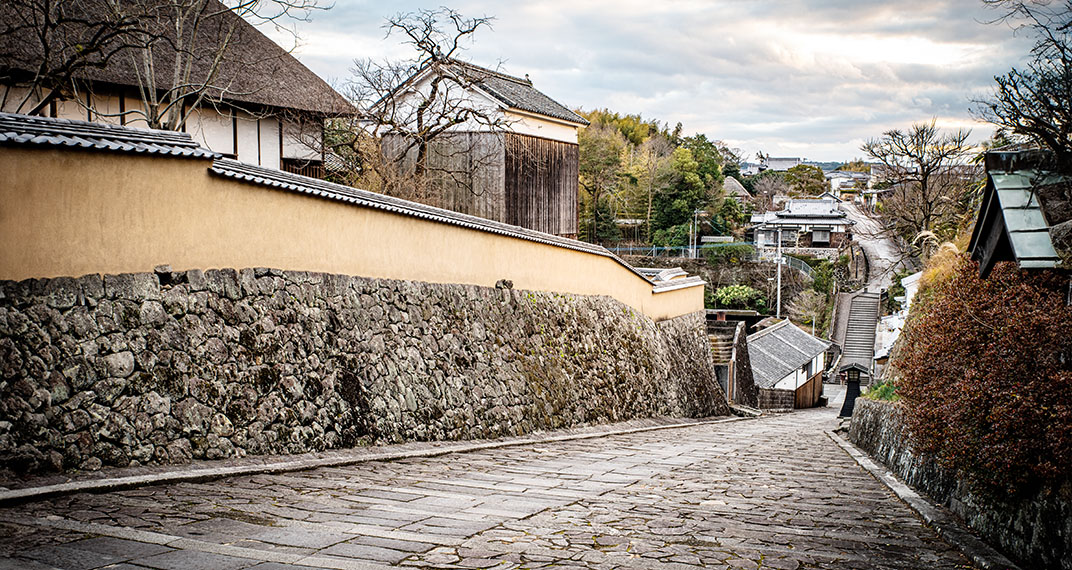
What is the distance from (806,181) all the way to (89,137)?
83.2 metres

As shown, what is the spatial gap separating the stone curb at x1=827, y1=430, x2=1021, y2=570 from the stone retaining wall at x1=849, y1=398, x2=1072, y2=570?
9cm

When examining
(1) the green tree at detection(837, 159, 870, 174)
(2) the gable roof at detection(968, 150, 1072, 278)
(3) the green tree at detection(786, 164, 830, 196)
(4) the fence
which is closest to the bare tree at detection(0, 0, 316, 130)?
(2) the gable roof at detection(968, 150, 1072, 278)

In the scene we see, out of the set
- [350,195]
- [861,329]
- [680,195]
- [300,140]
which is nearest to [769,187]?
[680,195]

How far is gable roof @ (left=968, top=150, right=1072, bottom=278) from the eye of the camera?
5520 mm

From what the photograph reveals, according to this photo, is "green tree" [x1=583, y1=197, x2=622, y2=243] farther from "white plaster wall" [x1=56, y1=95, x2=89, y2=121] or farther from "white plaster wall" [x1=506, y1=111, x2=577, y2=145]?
"white plaster wall" [x1=56, y1=95, x2=89, y2=121]

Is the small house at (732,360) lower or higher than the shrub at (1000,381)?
lower

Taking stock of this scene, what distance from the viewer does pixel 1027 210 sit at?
227 inches

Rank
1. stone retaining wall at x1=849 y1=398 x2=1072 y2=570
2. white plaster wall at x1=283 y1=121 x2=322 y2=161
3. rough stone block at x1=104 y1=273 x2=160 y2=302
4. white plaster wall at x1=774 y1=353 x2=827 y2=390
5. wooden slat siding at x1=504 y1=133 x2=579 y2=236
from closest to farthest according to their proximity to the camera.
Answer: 1. stone retaining wall at x1=849 y1=398 x2=1072 y2=570
2. rough stone block at x1=104 y1=273 x2=160 y2=302
3. white plaster wall at x1=283 y1=121 x2=322 y2=161
4. wooden slat siding at x1=504 y1=133 x2=579 y2=236
5. white plaster wall at x1=774 y1=353 x2=827 y2=390

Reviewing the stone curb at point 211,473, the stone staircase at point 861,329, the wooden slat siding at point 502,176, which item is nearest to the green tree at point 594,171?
the stone staircase at point 861,329

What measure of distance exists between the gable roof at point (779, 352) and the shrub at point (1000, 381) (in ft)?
84.6

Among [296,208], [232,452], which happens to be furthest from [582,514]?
[296,208]

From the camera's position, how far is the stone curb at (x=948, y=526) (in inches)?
211

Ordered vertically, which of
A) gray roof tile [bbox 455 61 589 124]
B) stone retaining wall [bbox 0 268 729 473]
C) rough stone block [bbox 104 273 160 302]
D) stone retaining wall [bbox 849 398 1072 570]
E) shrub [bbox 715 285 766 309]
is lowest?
shrub [bbox 715 285 766 309]

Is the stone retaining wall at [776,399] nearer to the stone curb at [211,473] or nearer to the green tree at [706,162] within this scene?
the stone curb at [211,473]
